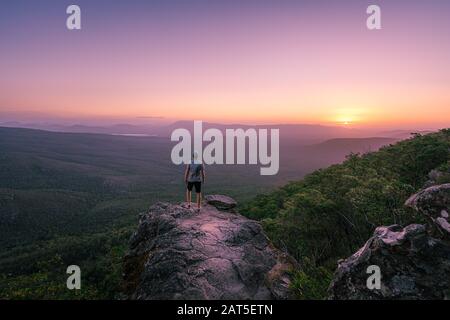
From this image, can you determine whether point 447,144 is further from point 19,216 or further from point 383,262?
point 19,216

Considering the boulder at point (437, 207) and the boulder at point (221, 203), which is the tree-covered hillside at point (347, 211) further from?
the boulder at point (437, 207)

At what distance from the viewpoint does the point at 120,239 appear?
55438mm

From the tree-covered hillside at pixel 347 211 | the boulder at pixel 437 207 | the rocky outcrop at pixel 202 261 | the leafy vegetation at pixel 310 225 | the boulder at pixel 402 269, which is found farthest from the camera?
the leafy vegetation at pixel 310 225

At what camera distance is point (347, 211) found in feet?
61.5

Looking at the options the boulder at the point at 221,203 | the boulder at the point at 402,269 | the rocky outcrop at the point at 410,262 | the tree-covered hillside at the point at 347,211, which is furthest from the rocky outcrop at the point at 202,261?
the boulder at the point at 221,203

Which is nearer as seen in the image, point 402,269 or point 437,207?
point 402,269

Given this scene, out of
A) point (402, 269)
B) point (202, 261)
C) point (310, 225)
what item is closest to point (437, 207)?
point (402, 269)

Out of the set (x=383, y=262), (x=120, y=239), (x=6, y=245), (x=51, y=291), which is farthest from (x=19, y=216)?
(x=383, y=262)

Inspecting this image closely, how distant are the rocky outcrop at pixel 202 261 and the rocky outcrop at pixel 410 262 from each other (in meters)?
2.59

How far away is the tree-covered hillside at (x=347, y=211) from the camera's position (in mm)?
13695

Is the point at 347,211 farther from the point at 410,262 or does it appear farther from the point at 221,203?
the point at 410,262

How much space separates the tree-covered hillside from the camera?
44.9ft

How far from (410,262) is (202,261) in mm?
6142
